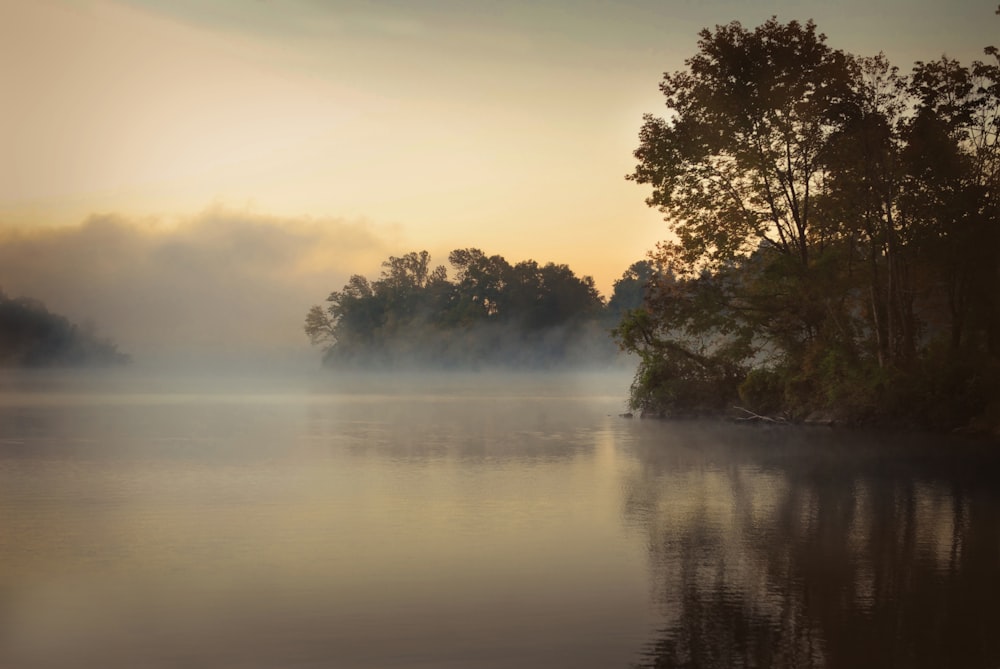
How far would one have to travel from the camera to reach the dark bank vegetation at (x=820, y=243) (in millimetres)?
35625

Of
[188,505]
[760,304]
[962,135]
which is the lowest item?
[188,505]

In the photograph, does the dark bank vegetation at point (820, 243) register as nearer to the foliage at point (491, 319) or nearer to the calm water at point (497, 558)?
the calm water at point (497, 558)

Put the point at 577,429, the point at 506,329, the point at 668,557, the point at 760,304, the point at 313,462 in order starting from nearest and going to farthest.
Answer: the point at 668,557
the point at 313,462
the point at 577,429
the point at 760,304
the point at 506,329

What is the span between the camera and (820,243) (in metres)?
40.3

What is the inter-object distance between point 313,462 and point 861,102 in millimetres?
22906

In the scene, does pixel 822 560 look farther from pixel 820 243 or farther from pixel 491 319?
pixel 491 319

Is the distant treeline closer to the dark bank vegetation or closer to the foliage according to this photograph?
the foliage

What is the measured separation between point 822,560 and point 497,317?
142860mm

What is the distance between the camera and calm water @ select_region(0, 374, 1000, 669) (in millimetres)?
8891

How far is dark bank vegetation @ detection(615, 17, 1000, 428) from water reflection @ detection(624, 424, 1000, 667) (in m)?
12.0

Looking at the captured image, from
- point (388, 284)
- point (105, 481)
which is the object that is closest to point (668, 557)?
point (105, 481)

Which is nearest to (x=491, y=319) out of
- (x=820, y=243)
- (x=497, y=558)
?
(x=820, y=243)

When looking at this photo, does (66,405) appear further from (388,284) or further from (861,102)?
(388,284)

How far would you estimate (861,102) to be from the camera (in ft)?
121
